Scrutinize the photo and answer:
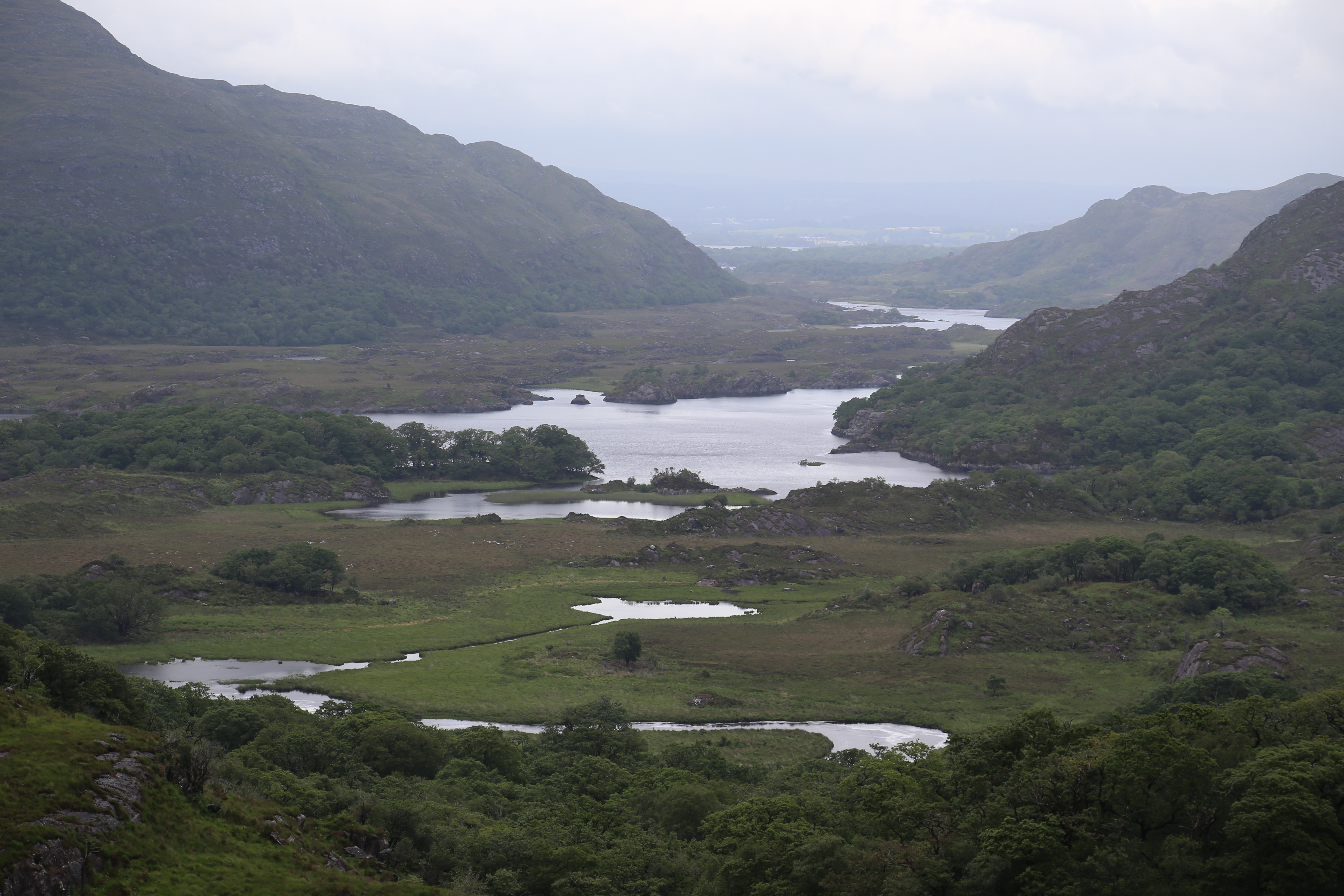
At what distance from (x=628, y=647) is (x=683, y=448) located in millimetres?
88912

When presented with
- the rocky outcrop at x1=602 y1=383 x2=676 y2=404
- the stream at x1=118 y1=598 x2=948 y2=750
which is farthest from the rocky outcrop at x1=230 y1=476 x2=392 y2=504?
the rocky outcrop at x1=602 y1=383 x2=676 y2=404

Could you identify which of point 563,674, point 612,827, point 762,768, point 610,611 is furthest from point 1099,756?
point 610,611

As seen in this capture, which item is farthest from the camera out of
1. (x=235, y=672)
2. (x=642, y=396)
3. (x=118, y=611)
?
(x=642, y=396)

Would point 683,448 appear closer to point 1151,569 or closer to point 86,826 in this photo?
point 1151,569

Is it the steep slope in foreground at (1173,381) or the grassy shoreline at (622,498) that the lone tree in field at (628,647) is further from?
the steep slope in foreground at (1173,381)

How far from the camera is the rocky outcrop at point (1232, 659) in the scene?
51438 mm

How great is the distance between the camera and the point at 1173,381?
469ft

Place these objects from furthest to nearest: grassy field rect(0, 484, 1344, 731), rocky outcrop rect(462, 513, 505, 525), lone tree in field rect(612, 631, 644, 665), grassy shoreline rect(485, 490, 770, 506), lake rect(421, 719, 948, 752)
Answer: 1. grassy shoreline rect(485, 490, 770, 506)
2. rocky outcrop rect(462, 513, 505, 525)
3. lone tree in field rect(612, 631, 644, 665)
4. grassy field rect(0, 484, 1344, 731)
5. lake rect(421, 719, 948, 752)

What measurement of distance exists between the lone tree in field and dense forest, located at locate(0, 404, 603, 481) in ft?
207

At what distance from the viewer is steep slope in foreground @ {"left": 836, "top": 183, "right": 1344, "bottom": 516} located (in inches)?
5084

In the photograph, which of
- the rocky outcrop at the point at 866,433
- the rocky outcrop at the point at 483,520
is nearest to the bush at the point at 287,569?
the rocky outcrop at the point at 483,520

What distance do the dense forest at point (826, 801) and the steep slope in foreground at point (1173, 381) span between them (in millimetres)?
88950

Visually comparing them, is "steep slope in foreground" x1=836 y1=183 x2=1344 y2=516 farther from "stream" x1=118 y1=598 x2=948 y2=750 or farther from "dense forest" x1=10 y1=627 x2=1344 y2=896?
"dense forest" x1=10 y1=627 x2=1344 y2=896

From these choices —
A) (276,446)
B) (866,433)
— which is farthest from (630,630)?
(866,433)
